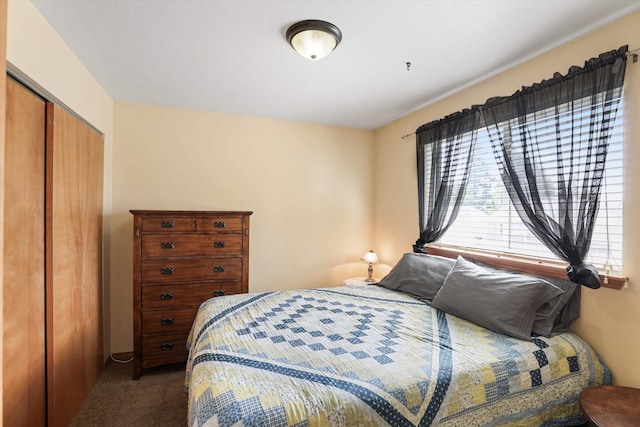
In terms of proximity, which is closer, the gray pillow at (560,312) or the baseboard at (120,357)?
the gray pillow at (560,312)

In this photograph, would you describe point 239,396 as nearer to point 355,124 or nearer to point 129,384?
point 129,384

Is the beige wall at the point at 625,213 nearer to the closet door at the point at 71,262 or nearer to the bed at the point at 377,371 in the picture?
the bed at the point at 377,371

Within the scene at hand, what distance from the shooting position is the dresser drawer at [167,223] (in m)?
2.60

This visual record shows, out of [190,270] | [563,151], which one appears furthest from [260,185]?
[563,151]

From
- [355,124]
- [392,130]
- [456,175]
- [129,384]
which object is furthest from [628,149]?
[129,384]

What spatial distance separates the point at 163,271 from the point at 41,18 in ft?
6.08

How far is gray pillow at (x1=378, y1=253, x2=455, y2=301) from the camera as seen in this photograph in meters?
2.48

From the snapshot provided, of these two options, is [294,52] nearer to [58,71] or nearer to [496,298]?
[58,71]

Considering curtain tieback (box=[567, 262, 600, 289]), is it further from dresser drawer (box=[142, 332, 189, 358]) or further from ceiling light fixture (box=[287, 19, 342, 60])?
dresser drawer (box=[142, 332, 189, 358])

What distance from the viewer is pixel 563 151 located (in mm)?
1910

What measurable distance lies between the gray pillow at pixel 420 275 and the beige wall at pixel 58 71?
271 cm

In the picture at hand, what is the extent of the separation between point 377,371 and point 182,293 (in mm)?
1994

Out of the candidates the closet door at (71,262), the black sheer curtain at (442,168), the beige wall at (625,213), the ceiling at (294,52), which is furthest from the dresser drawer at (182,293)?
the beige wall at (625,213)

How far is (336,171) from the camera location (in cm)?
383
